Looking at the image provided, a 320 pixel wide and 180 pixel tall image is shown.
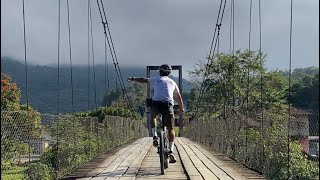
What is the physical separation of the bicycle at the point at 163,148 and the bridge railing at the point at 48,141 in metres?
1.18

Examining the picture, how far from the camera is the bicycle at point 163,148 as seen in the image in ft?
19.1

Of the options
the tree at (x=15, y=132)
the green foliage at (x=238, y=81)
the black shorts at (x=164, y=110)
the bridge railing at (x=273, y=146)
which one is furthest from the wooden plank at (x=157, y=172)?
the green foliage at (x=238, y=81)

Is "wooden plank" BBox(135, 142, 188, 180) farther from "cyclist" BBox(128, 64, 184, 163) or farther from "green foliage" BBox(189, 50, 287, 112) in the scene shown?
"green foliage" BBox(189, 50, 287, 112)

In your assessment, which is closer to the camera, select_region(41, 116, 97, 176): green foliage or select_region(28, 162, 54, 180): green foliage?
select_region(41, 116, 97, 176): green foliage

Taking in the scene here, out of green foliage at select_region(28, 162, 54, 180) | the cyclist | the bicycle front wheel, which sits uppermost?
the cyclist

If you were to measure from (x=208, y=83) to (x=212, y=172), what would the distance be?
25131 millimetres

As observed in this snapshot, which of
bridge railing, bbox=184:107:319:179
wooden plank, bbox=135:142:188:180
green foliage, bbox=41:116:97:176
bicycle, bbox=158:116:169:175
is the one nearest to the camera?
wooden plank, bbox=135:142:188:180

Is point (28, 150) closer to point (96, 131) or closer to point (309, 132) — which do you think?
point (96, 131)

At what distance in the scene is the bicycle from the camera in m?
5.82

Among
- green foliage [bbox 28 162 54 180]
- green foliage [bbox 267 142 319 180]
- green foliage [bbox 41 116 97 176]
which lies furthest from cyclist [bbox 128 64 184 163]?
green foliage [bbox 28 162 54 180]

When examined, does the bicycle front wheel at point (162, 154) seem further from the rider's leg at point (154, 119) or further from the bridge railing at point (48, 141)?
the bridge railing at point (48, 141)

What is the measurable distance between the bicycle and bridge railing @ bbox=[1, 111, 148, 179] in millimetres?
1177

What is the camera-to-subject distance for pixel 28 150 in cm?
586

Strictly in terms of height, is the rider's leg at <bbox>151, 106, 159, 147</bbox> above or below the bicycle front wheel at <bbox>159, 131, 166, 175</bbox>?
above
